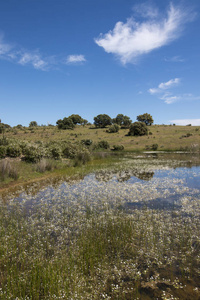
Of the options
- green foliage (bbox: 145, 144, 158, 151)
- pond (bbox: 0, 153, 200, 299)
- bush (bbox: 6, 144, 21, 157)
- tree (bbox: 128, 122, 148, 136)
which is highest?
tree (bbox: 128, 122, 148, 136)

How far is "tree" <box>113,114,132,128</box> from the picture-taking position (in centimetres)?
10269

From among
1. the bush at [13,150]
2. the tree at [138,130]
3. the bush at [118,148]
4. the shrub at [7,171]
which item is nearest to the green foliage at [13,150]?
the bush at [13,150]

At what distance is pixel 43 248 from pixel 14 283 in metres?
1.89

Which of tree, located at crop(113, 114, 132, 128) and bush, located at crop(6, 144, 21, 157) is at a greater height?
tree, located at crop(113, 114, 132, 128)

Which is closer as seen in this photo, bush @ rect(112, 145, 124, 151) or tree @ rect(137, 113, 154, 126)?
bush @ rect(112, 145, 124, 151)

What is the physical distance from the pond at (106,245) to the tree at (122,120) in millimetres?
91974

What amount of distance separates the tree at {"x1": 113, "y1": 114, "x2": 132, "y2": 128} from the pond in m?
92.0

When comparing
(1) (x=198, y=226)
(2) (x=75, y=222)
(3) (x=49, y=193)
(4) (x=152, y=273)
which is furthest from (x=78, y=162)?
(4) (x=152, y=273)

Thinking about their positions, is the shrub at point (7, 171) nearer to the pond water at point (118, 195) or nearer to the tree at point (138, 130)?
the pond water at point (118, 195)

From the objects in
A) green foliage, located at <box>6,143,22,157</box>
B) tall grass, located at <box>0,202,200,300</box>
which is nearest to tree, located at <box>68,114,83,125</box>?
green foliage, located at <box>6,143,22,157</box>

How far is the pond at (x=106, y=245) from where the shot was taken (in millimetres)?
4945

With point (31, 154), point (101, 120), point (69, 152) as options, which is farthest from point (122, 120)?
point (31, 154)

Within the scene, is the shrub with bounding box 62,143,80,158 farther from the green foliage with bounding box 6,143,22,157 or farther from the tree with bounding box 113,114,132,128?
the tree with bounding box 113,114,132,128

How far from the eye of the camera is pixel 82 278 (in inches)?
205
